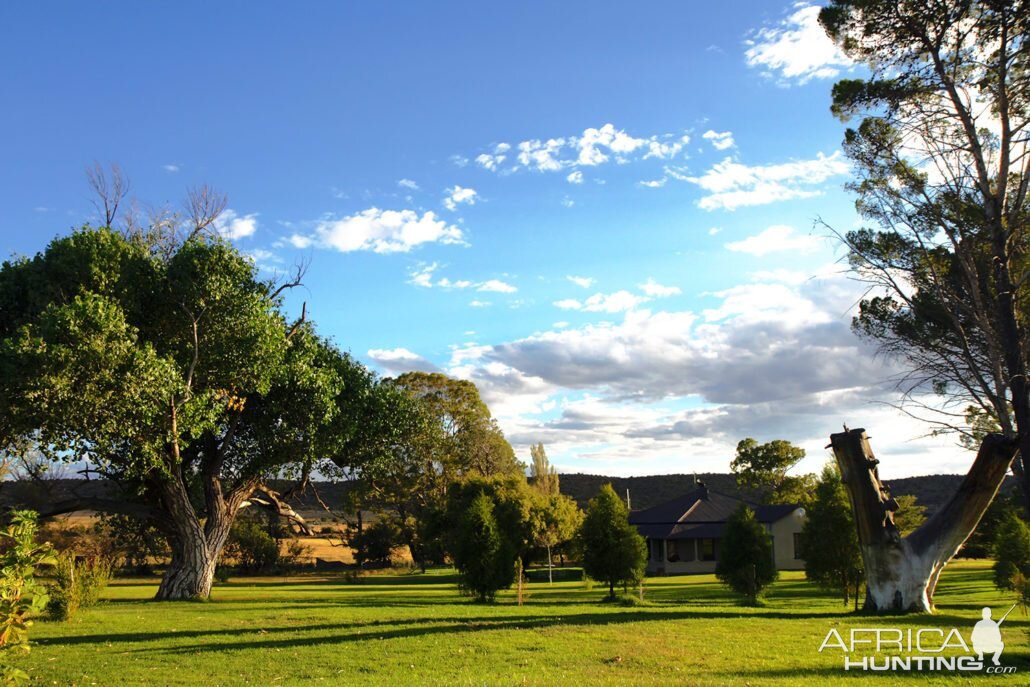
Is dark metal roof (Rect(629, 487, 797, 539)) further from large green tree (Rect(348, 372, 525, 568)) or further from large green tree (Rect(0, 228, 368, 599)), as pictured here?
large green tree (Rect(0, 228, 368, 599))

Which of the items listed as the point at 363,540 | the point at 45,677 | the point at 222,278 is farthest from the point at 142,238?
the point at 363,540

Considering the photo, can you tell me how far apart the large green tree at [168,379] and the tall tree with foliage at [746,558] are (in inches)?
595

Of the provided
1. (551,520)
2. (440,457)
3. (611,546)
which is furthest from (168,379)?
(440,457)

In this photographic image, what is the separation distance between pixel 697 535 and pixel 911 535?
27336 mm

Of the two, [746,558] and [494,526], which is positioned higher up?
[494,526]

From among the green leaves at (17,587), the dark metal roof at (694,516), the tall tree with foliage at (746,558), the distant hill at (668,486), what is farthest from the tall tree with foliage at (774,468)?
the green leaves at (17,587)

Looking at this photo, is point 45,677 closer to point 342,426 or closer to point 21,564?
point 21,564

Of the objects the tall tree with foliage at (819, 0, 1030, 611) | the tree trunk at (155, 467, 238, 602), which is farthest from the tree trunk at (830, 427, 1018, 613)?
the tree trunk at (155, 467, 238, 602)

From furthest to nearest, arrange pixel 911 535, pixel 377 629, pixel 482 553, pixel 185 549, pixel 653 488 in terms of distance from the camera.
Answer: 1. pixel 653 488
2. pixel 185 549
3. pixel 482 553
4. pixel 911 535
5. pixel 377 629

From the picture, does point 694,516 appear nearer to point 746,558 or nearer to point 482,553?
point 746,558

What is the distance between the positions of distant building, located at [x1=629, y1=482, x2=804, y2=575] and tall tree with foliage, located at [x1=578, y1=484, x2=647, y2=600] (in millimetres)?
19829

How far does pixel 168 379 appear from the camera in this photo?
853 inches

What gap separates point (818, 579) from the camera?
927 inches

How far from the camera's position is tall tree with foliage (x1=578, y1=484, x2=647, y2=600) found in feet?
92.0
